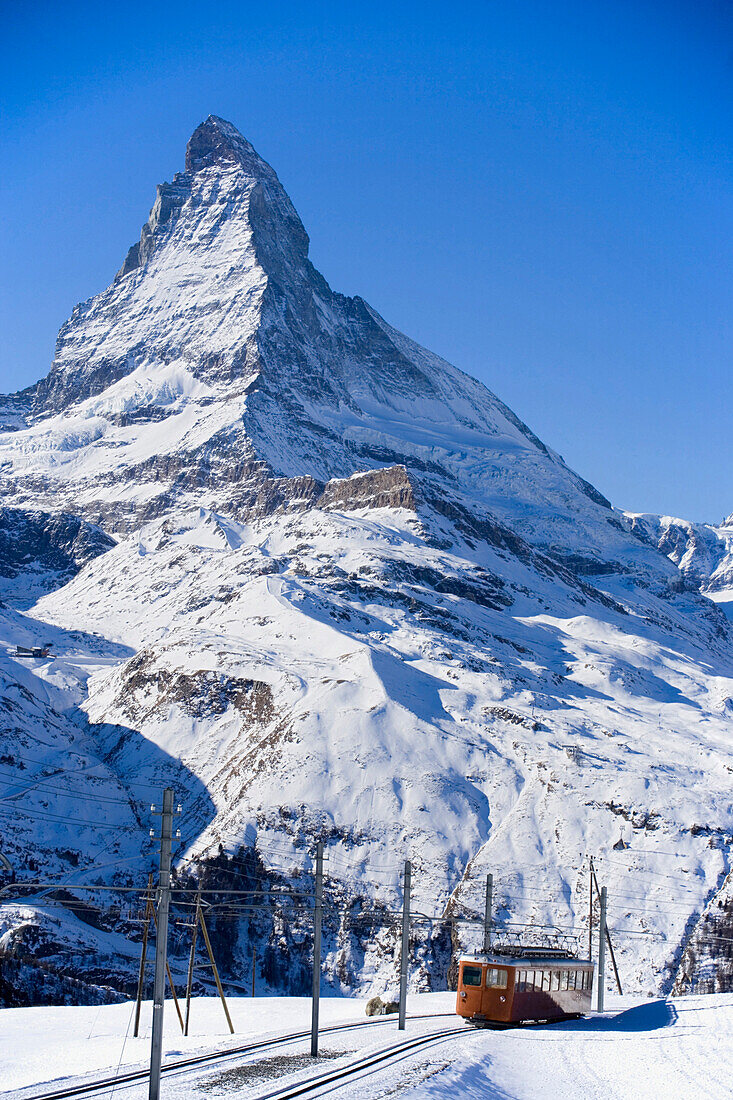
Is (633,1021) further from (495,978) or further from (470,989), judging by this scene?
(470,989)

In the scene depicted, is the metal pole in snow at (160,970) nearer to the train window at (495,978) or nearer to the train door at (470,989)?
the train window at (495,978)

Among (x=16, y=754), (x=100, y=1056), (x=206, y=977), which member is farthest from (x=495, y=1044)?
(x=16, y=754)

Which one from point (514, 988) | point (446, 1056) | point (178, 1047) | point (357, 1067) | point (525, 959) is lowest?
point (178, 1047)

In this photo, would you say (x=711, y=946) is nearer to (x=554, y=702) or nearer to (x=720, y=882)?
(x=720, y=882)

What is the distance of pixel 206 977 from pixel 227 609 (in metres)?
96.0

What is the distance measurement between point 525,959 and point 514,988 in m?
1.78

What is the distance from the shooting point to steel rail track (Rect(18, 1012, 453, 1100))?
38125mm

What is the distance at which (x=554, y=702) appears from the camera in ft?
546

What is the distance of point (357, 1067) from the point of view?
41.6m

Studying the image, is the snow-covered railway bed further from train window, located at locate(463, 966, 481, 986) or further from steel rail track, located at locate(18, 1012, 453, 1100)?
train window, located at locate(463, 966, 481, 986)

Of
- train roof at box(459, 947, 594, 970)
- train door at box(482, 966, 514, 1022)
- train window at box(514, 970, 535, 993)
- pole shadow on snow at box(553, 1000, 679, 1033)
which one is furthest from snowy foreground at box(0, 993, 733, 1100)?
train roof at box(459, 947, 594, 970)

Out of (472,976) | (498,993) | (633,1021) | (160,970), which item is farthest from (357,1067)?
(633,1021)

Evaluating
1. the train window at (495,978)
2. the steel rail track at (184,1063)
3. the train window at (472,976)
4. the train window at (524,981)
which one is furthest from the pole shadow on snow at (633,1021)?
the steel rail track at (184,1063)

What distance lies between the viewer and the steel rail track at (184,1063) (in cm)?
3812
